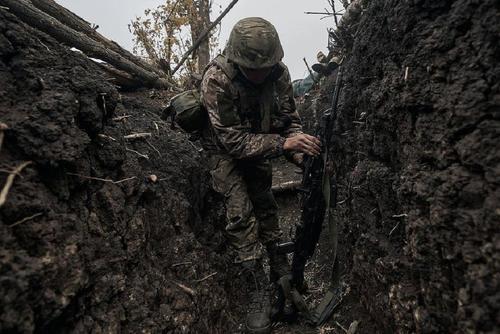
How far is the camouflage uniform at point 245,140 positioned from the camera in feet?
10.2

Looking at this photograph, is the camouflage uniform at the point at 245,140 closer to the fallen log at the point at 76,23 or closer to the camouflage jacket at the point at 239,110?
the camouflage jacket at the point at 239,110

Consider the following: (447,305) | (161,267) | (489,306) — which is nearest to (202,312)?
(161,267)

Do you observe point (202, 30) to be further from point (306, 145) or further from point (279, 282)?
point (279, 282)

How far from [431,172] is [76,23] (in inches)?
184

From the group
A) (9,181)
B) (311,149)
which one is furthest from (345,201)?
(9,181)

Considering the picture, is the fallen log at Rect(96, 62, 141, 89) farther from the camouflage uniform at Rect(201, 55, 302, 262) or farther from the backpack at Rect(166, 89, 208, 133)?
the camouflage uniform at Rect(201, 55, 302, 262)

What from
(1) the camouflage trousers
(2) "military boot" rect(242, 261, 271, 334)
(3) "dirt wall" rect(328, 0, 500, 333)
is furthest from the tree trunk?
(3) "dirt wall" rect(328, 0, 500, 333)

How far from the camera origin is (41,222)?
5.85 ft

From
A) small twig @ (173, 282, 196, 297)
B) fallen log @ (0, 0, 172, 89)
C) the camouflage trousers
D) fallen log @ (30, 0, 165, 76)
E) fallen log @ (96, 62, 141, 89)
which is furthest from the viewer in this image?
fallen log @ (96, 62, 141, 89)

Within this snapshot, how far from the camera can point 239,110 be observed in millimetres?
3254

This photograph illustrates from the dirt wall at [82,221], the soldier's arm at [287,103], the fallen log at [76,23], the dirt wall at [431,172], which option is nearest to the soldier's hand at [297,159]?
the soldier's arm at [287,103]

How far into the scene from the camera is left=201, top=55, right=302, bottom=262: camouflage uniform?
309cm

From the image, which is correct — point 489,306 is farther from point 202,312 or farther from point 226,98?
point 226,98

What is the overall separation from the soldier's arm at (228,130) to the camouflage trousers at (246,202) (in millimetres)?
287
